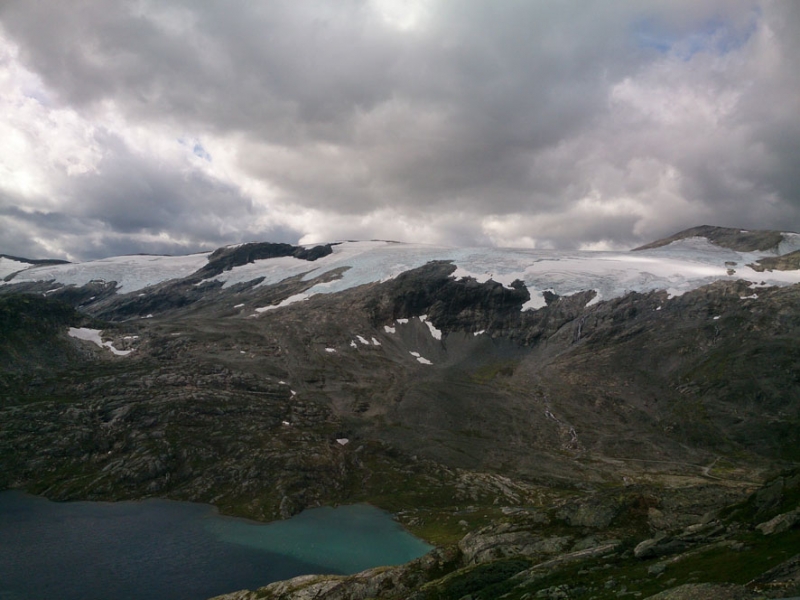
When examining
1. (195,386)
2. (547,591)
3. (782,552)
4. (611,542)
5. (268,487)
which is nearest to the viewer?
(782,552)

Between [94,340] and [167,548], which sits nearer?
[167,548]

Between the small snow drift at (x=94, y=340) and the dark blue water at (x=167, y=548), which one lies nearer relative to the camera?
the dark blue water at (x=167, y=548)

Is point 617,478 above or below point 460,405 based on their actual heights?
below

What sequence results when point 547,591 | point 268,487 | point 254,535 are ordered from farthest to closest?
point 268,487 < point 254,535 < point 547,591

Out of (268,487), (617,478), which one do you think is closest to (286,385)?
(268,487)

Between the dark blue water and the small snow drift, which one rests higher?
the small snow drift

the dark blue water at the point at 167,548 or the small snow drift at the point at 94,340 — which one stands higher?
the small snow drift at the point at 94,340

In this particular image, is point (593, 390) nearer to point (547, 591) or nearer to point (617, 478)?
point (617, 478)

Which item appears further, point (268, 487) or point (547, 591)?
point (268, 487)
